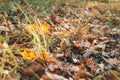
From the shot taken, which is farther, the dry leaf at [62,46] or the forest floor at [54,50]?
the dry leaf at [62,46]

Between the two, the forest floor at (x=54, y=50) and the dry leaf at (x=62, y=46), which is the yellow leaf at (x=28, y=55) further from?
the dry leaf at (x=62, y=46)

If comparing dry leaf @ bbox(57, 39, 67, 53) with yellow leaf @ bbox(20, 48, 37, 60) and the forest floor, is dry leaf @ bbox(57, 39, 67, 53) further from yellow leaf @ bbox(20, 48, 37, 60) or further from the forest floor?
yellow leaf @ bbox(20, 48, 37, 60)

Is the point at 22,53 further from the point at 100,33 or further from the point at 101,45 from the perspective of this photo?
the point at 100,33

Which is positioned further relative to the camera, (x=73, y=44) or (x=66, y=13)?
(x=66, y=13)

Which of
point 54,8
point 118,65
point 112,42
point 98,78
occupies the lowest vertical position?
point 98,78

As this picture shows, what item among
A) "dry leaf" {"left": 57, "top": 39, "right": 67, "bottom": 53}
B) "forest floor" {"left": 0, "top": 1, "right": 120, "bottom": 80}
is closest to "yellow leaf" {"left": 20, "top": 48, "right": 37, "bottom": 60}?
"forest floor" {"left": 0, "top": 1, "right": 120, "bottom": 80}

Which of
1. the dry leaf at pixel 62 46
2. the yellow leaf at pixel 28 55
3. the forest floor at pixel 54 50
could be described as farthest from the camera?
the dry leaf at pixel 62 46

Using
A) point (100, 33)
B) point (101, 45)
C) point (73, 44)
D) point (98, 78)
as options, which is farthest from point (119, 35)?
point (98, 78)

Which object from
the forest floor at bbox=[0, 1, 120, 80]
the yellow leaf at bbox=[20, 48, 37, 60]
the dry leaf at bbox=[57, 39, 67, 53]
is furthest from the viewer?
the dry leaf at bbox=[57, 39, 67, 53]

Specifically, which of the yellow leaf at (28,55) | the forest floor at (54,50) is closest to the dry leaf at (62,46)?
the forest floor at (54,50)
